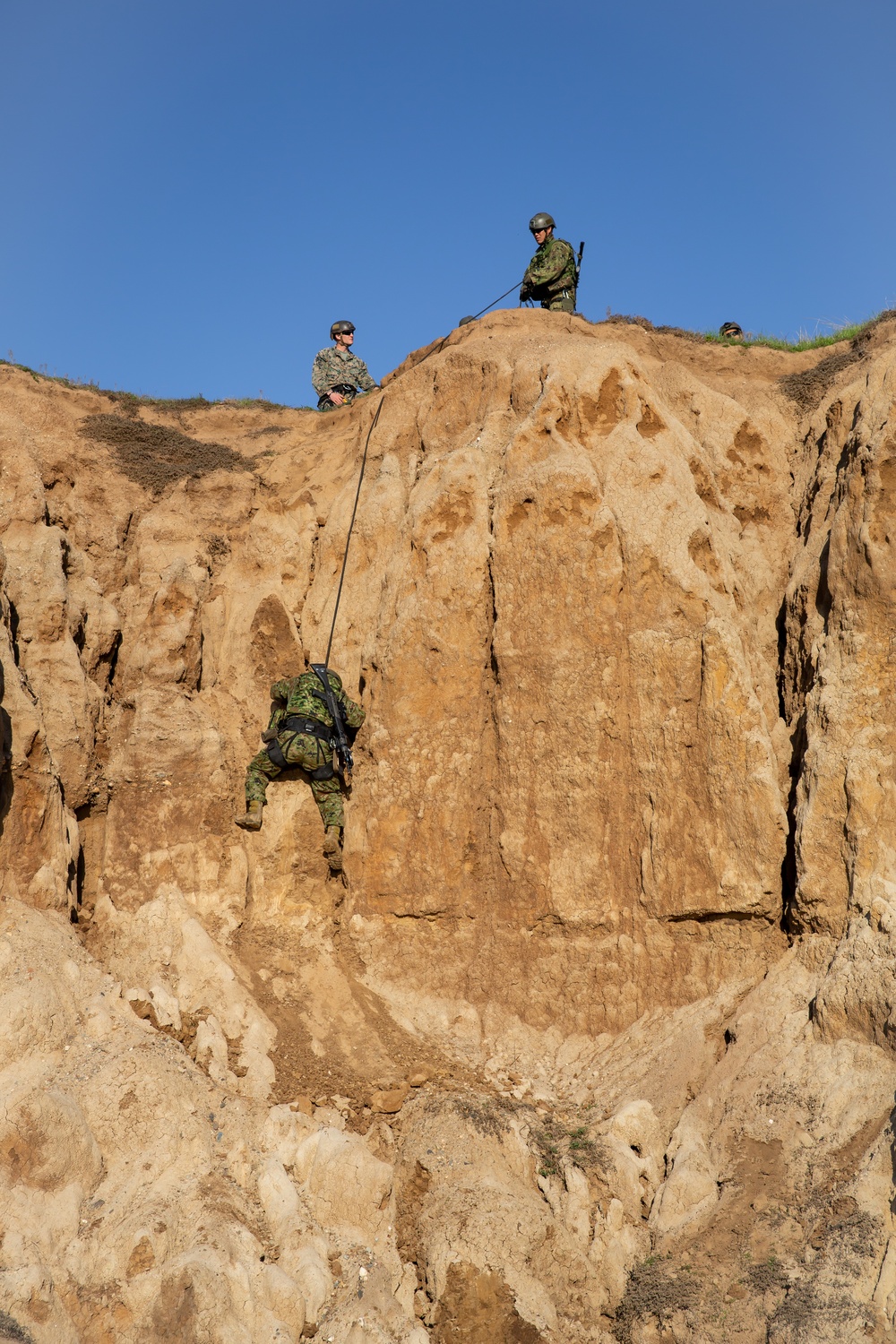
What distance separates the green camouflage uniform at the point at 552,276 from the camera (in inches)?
619

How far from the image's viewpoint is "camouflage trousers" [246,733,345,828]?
12.0m

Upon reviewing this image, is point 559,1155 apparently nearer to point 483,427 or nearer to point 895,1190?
point 895,1190

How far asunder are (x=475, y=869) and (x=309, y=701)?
2.54 m

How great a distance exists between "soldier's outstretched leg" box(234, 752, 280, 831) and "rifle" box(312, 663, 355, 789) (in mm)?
680

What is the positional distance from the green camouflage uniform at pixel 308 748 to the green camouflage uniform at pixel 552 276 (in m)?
6.77

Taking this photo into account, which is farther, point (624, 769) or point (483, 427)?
point (483, 427)

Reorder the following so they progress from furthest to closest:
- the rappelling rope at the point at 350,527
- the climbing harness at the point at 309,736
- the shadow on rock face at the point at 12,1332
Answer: the rappelling rope at the point at 350,527 → the climbing harness at the point at 309,736 → the shadow on rock face at the point at 12,1332

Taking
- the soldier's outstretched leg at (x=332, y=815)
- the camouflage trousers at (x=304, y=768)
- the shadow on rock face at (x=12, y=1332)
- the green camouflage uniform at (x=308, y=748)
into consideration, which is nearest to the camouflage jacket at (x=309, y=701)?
the green camouflage uniform at (x=308, y=748)

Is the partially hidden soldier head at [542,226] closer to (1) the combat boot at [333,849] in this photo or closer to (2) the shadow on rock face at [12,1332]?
(1) the combat boot at [333,849]

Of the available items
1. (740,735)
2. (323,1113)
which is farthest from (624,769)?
(323,1113)

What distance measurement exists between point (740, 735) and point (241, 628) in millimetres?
5973

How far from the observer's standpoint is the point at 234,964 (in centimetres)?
1108

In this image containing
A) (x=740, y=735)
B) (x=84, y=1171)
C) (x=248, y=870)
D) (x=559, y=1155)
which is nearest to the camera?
(x=84, y=1171)

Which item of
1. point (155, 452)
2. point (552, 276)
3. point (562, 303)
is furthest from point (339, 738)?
point (552, 276)
